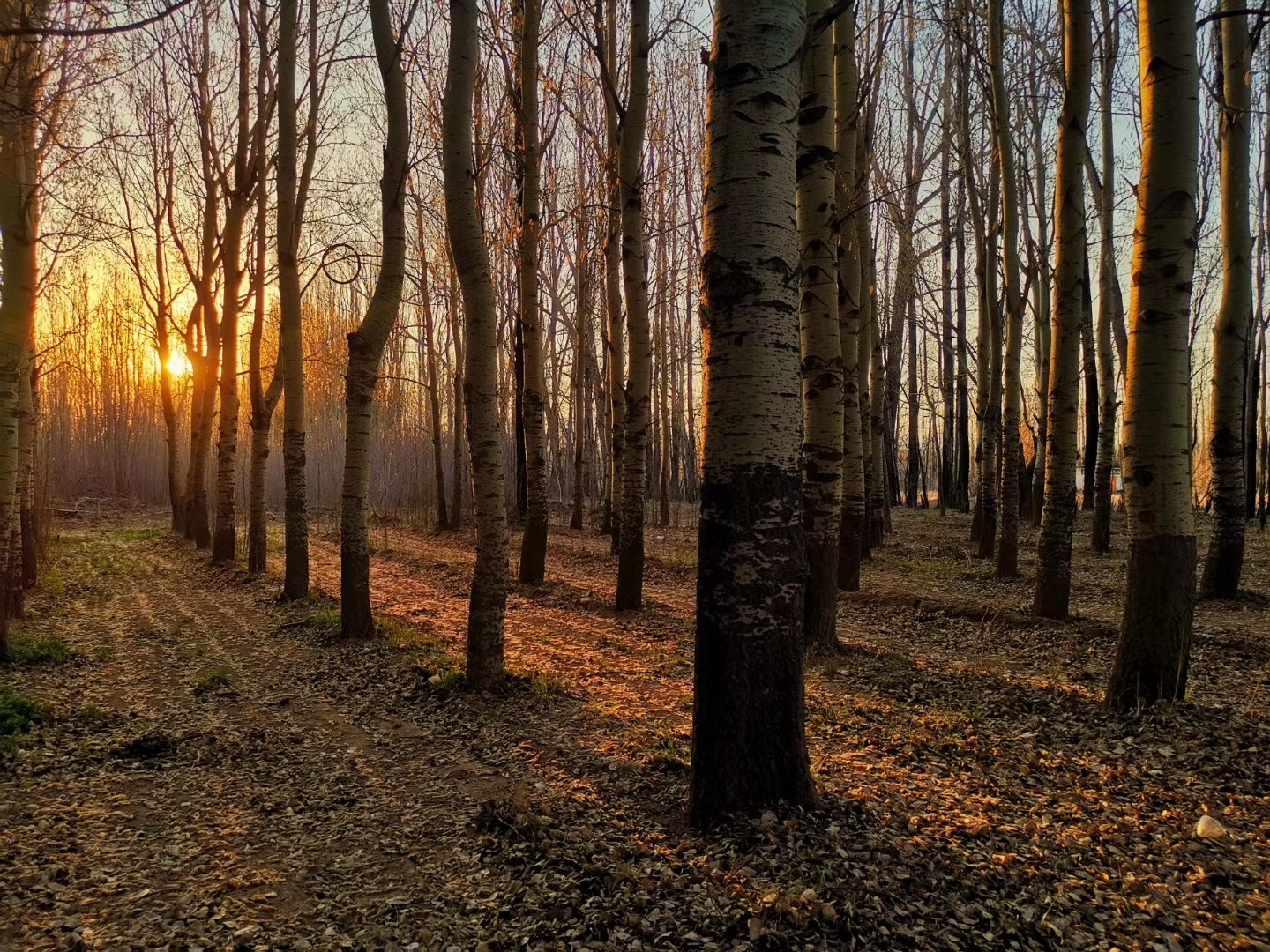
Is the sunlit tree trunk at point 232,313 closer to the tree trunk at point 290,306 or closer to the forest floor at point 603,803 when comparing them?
the tree trunk at point 290,306

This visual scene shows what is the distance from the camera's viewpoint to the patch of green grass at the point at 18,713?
438 cm

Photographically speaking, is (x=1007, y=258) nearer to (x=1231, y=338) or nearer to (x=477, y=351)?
(x=1231, y=338)

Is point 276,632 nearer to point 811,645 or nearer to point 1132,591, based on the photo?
point 811,645

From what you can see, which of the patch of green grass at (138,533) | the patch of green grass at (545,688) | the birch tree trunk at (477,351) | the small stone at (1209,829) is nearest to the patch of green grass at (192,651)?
the birch tree trunk at (477,351)

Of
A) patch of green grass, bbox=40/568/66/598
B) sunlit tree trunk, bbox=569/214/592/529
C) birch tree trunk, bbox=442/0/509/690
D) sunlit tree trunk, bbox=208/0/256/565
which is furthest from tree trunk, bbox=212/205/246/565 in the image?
birch tree trunk, bbox=442/0/509/690

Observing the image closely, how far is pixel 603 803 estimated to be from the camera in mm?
3342

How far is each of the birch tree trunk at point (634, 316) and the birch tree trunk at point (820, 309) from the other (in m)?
2.52

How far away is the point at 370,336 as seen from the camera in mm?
6707

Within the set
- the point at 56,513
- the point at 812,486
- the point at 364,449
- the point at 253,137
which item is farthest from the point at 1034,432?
the point at 56,513

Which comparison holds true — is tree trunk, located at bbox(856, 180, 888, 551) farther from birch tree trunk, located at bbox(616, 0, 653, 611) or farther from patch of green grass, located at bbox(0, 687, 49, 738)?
patch of green grass, located at bbox(0, 687, 49, 738)

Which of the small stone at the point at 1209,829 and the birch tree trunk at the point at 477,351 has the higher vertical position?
the birch tree trunk at the point at 477,351

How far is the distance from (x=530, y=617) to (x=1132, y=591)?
5.69 meters

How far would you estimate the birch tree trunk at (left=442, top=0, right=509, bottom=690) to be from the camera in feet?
16.6

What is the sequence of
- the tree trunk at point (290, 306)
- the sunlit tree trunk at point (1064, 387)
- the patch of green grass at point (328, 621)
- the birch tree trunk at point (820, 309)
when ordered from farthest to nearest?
the tree trunk at point (290, 306), the patch of green grass at point (328, 621), the sunlit tree trunk at point (1064, 387), the birch tree trunk at point (820, 309)
